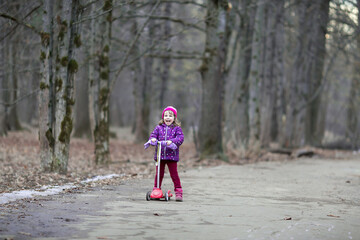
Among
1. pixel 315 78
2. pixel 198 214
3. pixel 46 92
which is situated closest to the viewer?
pixel 198 214

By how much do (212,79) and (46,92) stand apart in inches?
313

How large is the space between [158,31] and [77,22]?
1753 centimetres

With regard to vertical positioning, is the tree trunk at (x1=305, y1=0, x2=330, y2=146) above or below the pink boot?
above

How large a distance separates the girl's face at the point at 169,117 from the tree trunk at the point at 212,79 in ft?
32.8

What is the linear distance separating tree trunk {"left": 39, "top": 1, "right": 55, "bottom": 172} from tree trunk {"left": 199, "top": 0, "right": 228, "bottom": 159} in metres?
7.61

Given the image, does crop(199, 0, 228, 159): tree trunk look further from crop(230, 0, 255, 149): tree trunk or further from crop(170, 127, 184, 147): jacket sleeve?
crop(170, 127, 184, 147): jacket sleeve

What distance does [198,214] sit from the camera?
7461mm

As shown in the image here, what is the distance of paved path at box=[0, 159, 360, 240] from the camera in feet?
20.0

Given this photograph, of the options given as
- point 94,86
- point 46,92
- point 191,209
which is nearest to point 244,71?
point 94,86

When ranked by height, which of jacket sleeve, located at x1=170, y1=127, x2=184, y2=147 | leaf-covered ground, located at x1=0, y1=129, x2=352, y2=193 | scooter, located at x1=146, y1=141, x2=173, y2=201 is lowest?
leaf-covered ground, located at x1=0, y1=129, x2=352, y2=193

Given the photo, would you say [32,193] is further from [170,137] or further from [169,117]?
[169,117]

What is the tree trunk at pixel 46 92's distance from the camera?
40.5 feet

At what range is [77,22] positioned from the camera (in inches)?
484

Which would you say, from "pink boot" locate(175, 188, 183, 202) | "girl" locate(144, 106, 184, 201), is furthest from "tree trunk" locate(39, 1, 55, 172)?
"pink boot" locate(175, 188, 183, 202)
